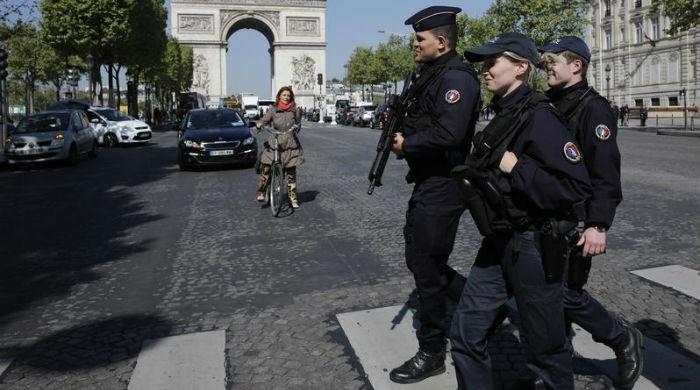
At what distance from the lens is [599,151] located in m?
3.02

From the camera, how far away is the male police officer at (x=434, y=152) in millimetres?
3199

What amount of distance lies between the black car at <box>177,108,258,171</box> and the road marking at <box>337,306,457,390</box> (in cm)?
1062

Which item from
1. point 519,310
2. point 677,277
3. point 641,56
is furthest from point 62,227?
point 641,56

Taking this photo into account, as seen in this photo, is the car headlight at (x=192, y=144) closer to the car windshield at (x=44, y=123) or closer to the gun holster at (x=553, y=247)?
the car windshield at (x=44, y=123)

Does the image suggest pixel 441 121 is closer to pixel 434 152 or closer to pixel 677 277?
pixel 434 152

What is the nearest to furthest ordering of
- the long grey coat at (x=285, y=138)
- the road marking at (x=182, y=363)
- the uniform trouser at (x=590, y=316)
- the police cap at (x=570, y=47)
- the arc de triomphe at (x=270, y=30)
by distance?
the uniform trouser at (x=590, y=316) < the police cap at (x=570, y=47) < the road marking at (x=182, y=363) < the long grey coat at (x=285, y=138) < the arc de triomphe at (x=270, y=30)

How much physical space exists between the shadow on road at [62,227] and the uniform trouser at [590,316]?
381cm

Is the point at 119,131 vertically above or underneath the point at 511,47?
underneath

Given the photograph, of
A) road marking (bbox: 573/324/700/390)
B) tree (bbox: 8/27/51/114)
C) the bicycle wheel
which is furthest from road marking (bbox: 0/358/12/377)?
tree (bbox: 8/27/51/114)

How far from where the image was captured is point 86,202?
10.9 m

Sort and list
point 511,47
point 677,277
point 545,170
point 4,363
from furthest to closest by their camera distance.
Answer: point 677,277
point 4,363
point 511,47
point 545,170

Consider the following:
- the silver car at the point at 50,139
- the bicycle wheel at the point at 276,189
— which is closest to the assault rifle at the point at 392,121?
the bicycle wheel at the point at 276,189

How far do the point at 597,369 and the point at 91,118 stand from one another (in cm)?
2665

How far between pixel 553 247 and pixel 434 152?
0.79 m
